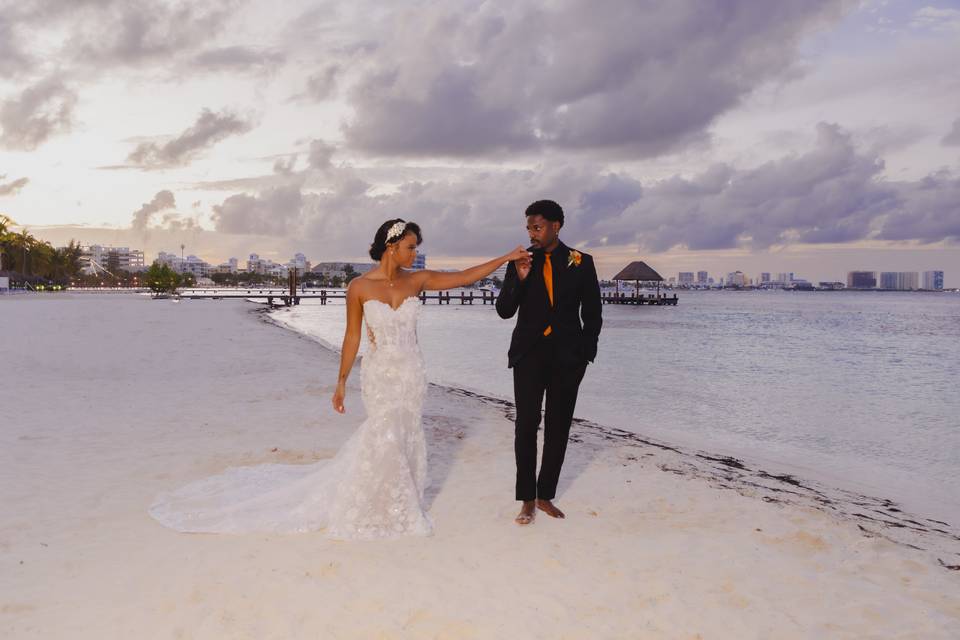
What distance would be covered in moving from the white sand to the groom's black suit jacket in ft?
4.79

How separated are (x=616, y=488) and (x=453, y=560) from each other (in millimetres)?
2561

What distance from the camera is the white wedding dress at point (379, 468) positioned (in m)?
4.50

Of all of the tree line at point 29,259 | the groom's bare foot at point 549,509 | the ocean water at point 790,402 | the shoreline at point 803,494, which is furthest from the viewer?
A: the tree line at point 29,259

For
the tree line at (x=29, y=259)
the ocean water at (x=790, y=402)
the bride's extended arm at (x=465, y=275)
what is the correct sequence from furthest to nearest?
1. the tree line at (x=29, y=259)
2. the ocean water at (x=790, y=402)
3. the bride's extended arm at (x=465, y=275)

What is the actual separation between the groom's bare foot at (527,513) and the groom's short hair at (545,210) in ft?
7.17

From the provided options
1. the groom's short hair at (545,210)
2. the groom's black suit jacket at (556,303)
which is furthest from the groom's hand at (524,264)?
the groom's short hair at (545,210)

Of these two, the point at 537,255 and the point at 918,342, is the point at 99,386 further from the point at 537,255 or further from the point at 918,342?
the point at 918,342

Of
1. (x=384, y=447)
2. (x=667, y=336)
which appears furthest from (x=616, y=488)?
(x=667, y=336)

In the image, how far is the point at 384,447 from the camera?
178 inches

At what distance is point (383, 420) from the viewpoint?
4559 mm

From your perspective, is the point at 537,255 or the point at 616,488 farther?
the point at 616,488

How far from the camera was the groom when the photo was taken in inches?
178

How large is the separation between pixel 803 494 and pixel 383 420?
17.0 feet

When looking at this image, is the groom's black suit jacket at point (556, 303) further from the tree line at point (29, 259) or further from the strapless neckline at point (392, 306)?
the tree line at point (29, 259)
